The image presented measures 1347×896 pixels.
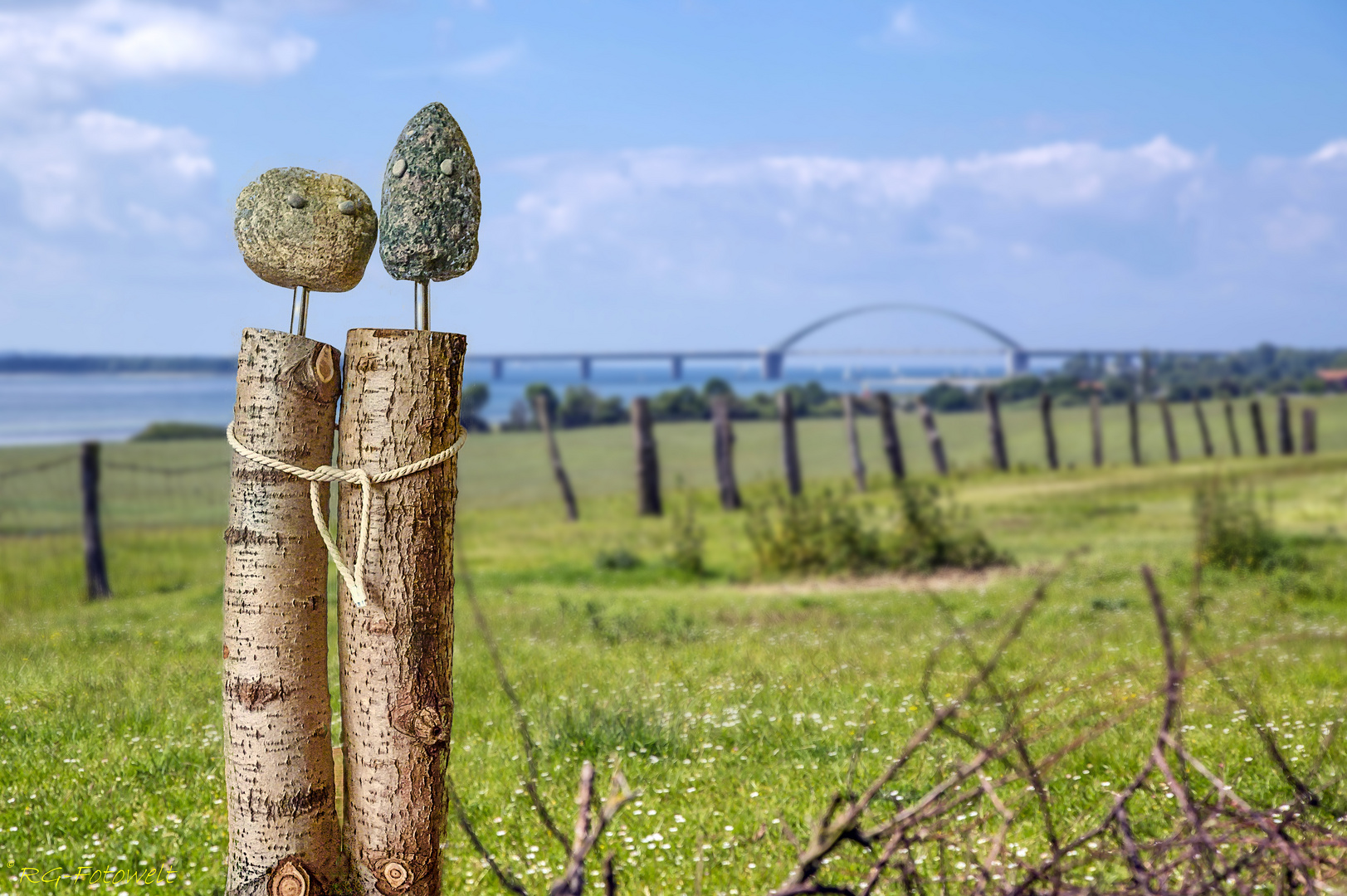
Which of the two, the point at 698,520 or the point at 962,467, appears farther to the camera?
the point at 962,467

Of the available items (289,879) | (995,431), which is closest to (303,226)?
(289,879)

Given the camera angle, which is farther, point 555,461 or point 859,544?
point 555,461

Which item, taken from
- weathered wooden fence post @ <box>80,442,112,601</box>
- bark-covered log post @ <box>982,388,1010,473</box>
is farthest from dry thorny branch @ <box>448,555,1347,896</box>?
bark-covered log post @ <box>982,388,1010,473</box>

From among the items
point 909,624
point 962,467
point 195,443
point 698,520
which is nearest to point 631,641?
point 909,624

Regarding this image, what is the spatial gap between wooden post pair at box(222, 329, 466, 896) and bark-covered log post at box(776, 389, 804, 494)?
57.7 ft

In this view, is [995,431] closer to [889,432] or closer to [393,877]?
[889,432]

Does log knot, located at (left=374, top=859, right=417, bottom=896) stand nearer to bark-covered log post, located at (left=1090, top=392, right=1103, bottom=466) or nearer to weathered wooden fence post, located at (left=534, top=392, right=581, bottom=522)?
weathered wooden fence post, located at (left=534, top=392, right=581, bottom=522)

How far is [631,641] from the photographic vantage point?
27.7ft

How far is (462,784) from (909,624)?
5.90 meters

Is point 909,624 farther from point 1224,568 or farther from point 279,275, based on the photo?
point 279,275

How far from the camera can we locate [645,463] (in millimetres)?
19250

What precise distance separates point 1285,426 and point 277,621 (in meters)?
32.5

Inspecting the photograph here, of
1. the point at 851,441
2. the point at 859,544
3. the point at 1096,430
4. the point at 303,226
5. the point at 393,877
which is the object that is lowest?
the point at 859,544

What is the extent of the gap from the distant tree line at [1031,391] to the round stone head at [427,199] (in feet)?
85.7
